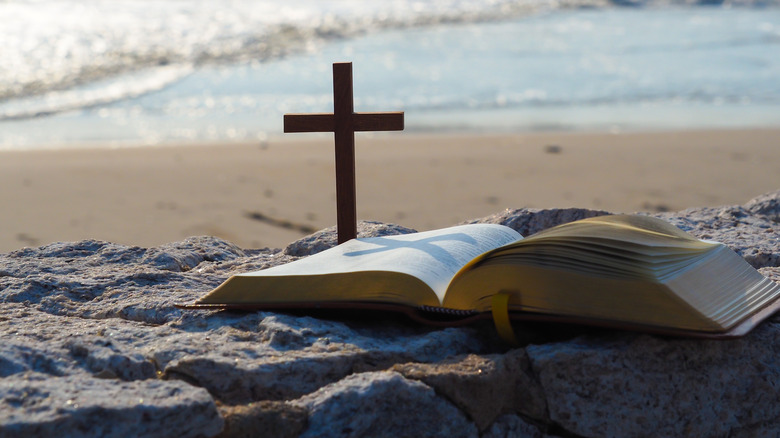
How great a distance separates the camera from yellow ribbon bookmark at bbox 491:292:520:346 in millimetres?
1714

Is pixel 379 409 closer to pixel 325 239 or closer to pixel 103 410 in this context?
pixel 103 410

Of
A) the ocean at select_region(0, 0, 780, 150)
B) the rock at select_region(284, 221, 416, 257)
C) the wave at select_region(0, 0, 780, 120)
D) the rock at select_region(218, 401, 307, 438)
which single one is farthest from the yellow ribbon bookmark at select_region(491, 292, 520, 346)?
the wave at select_region(0, 0, 780, 120)

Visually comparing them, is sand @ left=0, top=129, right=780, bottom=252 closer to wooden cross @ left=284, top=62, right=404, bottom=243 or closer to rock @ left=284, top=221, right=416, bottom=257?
rock @ left=284, top=221, right=416, bottom=257

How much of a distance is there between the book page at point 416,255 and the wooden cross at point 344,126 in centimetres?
30

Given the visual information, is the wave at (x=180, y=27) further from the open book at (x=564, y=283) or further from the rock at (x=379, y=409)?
the rock at (x=379, y=409)

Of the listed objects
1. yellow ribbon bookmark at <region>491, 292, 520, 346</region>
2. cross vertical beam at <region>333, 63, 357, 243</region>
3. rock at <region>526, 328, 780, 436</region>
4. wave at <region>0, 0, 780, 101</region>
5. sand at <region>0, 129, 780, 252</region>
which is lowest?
sand at <region>0, 129, 780, 252</region>

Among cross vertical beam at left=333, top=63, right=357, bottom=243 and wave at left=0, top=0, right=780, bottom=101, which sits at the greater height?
wave at left=0, top=0, right=780, bottom=101

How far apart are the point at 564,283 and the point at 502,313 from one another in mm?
142

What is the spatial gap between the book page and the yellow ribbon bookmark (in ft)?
0.47

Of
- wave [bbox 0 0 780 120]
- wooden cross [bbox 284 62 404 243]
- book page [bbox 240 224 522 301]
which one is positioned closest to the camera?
book page [bbox 240 224 522 301]

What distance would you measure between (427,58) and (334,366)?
13066mm

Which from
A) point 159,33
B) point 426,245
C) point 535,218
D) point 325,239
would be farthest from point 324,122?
point 159,33

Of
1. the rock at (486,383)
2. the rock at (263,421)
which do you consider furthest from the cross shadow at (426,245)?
the rock at (263,421)

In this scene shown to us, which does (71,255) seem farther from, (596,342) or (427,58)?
(427,58)
